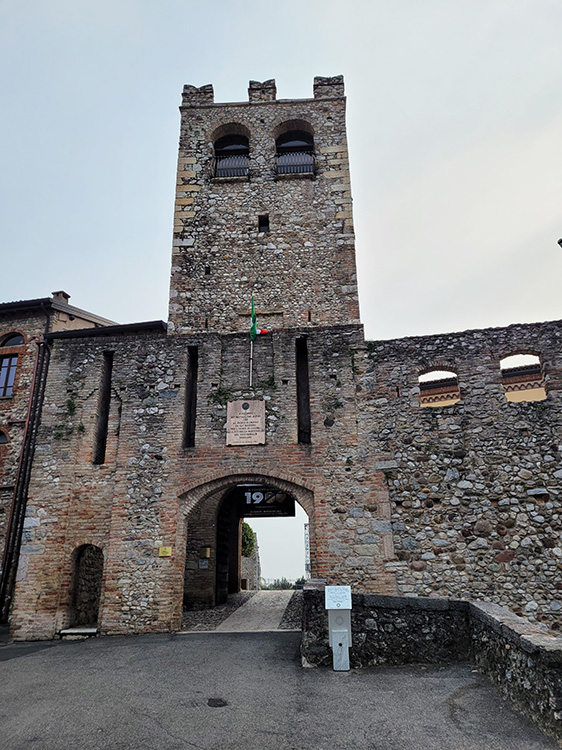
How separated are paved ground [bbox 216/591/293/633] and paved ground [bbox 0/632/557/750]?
2525 millimetres

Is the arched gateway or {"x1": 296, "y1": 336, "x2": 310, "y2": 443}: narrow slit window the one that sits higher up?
{"x1": 296, "y1": 336, "x2": 310, "y2": 443}: narrow slit window

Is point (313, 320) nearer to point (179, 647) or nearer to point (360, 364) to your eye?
point (360, 364)

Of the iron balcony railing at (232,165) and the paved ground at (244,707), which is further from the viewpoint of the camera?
the iron balcony railing at (232,165)

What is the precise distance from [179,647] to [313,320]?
7987 millimetres

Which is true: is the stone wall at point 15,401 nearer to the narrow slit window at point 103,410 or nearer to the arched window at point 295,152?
the narrow slit window at point 103,410

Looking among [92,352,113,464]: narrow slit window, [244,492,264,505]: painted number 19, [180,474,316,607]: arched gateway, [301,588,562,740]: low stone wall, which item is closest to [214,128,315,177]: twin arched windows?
[92,352,113,464]: narrow slit window

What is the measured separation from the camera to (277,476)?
10.2 metres

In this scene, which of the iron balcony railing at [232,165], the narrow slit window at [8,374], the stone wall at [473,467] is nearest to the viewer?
the stone wall at [473,467]

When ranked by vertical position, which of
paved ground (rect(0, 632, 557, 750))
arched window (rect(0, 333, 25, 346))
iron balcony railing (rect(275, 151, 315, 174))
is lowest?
paved ground (rect(0, 632, 557, 750))

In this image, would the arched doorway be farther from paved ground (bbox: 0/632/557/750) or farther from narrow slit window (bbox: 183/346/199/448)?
narrow slit window (bbox: 183/346/199/448)

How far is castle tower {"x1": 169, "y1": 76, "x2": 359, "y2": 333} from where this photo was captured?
13.4 m

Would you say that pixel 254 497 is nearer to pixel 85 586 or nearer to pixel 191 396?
pixel 85 586

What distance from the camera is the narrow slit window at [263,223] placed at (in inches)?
565

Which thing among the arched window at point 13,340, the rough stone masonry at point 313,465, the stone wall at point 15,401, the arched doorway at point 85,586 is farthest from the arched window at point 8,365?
the arched doorway at point 85,586
